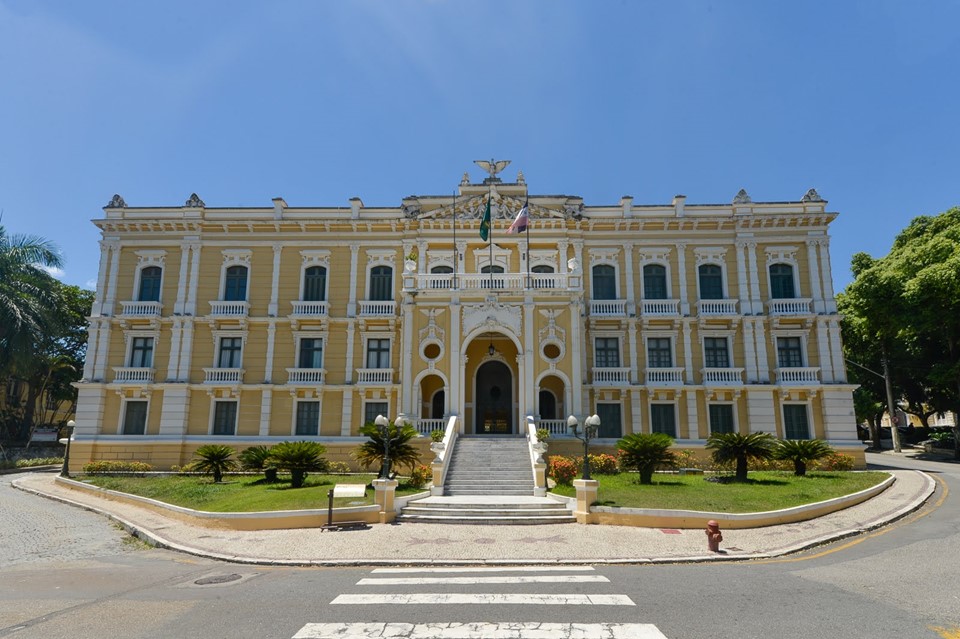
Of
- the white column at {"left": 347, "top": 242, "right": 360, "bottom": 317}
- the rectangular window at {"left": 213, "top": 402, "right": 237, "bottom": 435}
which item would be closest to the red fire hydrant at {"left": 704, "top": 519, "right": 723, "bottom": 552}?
the white column at {"left": 347, "top": 242, "right": 360, "bottom": 317}

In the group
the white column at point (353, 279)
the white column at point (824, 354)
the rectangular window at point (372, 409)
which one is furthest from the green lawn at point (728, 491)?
the white column at point (353, 279)

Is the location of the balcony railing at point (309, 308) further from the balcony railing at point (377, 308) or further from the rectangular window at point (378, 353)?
the rectangular window at point (378, 353)

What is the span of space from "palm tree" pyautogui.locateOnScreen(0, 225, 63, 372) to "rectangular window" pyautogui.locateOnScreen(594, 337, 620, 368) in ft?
102

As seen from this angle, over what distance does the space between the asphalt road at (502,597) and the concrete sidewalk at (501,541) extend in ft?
1.84

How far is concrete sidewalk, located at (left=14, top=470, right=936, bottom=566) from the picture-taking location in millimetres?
11383

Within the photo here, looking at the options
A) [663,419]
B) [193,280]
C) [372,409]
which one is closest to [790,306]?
[663,419]

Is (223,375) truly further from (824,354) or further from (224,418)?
(824,354)

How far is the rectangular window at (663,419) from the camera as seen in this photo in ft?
82.9

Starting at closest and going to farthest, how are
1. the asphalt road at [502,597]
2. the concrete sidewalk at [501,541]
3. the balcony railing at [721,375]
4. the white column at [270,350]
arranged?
the asphalt road at [502,597] < the concrete sidewalk at [501,541] < the balcony railing at [721,375] < the white column at [270,350]

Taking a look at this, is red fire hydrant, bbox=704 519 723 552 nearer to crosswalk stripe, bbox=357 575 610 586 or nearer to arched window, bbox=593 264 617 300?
crosswalk stripe, bbox=357 575 610 586

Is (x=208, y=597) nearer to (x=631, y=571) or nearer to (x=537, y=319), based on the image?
(x=631, y=571)

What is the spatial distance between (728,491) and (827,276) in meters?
14.9

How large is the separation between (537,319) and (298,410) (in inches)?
→ 498

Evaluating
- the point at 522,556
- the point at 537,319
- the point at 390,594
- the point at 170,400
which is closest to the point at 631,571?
the point at 522,556
